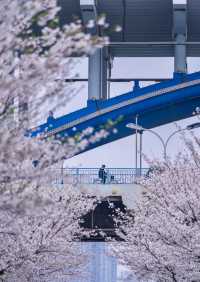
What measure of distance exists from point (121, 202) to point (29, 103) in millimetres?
19696

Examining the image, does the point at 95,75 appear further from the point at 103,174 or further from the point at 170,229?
the point at 170,229

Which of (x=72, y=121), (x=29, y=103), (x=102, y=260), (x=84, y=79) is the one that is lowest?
(x=102, y=260)

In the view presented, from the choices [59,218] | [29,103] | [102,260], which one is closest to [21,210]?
[29,103]

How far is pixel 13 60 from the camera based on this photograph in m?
5.80

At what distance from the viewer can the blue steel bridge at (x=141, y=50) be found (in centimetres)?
2934

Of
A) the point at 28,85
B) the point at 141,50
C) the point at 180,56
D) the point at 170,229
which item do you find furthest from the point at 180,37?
the point at 28,85

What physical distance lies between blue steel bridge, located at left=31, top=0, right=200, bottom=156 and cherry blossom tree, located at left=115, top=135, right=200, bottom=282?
1161cm

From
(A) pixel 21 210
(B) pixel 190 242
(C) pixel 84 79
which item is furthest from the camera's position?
(C) pixel 84 79

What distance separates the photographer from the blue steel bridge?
29344 mm

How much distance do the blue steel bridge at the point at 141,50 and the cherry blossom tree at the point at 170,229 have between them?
1161cm

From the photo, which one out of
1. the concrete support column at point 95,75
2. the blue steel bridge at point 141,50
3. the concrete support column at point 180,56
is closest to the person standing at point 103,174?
the blue steel bridge at point 141,50

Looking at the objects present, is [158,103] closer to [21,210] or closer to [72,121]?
[72,121]

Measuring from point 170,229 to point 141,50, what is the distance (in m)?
18.8

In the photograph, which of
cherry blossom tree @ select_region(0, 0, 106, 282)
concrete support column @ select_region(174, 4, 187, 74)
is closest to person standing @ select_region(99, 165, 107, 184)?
concrete support column @ select_region(174, 4, 187, 74)
